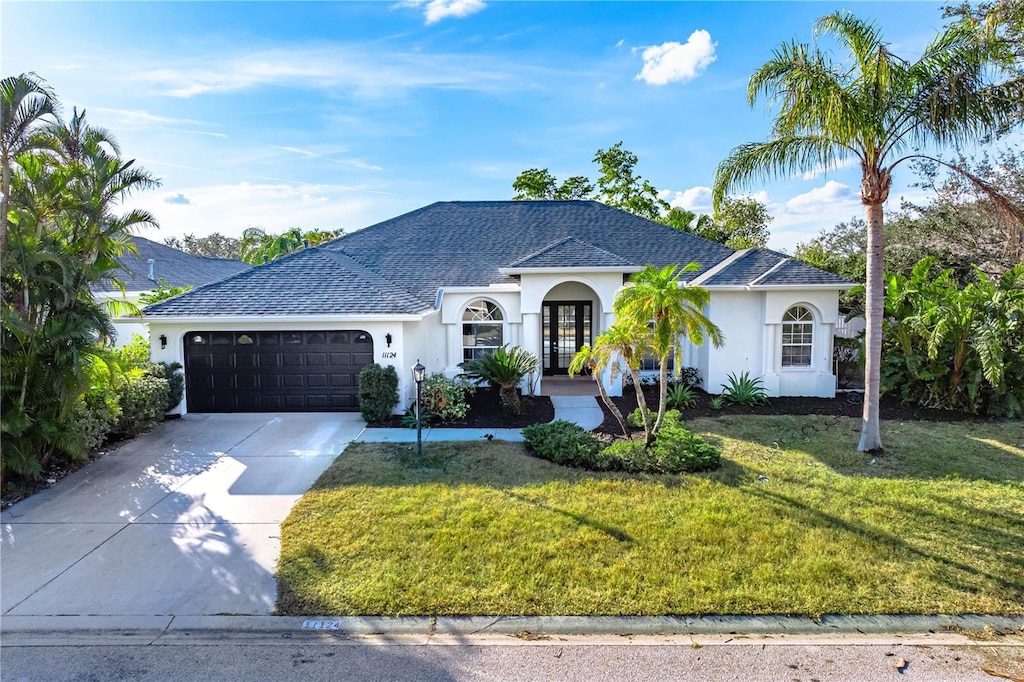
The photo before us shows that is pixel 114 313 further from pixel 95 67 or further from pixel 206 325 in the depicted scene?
pixel 95 67

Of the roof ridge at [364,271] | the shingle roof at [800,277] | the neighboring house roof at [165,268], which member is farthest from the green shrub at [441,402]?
the neighboring house roof at [165,268]

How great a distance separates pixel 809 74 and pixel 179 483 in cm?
1222

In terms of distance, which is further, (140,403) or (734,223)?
(734,223)

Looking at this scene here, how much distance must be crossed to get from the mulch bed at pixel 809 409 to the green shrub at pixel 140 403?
953 centimetres

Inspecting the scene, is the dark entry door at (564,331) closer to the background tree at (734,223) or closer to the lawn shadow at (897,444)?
the lawn shadow at (897,444)

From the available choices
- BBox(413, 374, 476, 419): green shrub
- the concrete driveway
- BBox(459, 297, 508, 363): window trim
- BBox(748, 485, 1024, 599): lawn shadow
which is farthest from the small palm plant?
BBox(748, 485, 1024, 599): lawn shadow

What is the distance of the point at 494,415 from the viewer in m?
12.8

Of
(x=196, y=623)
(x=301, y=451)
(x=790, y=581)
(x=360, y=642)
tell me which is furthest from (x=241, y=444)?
(x=790, y=581)

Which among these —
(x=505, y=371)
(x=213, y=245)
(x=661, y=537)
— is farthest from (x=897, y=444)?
(x=213, y=245)

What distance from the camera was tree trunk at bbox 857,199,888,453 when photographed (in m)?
9.46

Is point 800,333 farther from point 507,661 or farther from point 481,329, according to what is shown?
point 507,661

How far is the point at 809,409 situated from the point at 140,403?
15010mm

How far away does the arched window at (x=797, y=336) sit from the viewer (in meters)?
14.5

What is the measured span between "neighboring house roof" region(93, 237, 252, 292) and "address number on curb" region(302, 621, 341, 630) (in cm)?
2178
